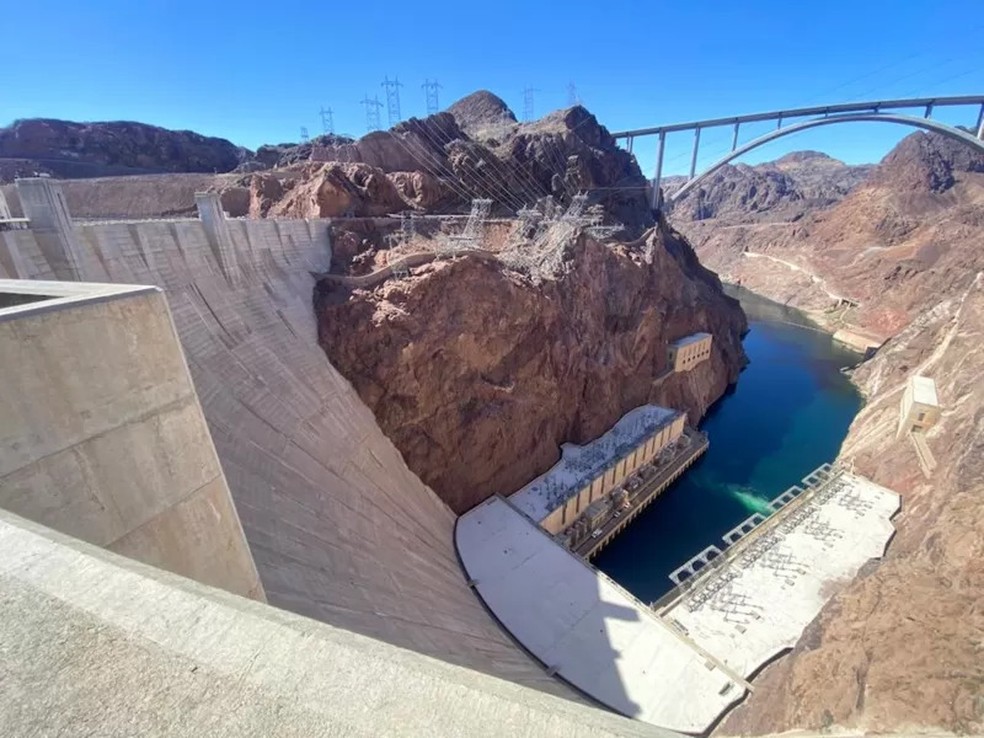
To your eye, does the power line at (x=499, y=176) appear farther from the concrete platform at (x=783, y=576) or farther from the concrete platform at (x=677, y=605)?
the concrete platform at (x=783, y=576)

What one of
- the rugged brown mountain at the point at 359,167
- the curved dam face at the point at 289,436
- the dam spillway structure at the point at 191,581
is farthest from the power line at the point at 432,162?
the dam spillway structure at the point at 191,581

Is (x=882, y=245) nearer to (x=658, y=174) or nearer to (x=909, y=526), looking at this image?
(x=658, y=174)

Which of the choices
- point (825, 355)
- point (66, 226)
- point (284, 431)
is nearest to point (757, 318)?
point (825, 355)

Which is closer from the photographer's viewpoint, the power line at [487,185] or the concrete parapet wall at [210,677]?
the concrete parapet wall at [210,677]

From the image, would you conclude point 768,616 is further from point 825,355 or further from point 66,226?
point 825,355

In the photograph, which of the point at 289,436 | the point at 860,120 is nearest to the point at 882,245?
the point at 860,120

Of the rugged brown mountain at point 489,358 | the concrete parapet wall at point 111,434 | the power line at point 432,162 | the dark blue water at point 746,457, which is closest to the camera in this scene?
the concrete parapet wall at point 111,434
